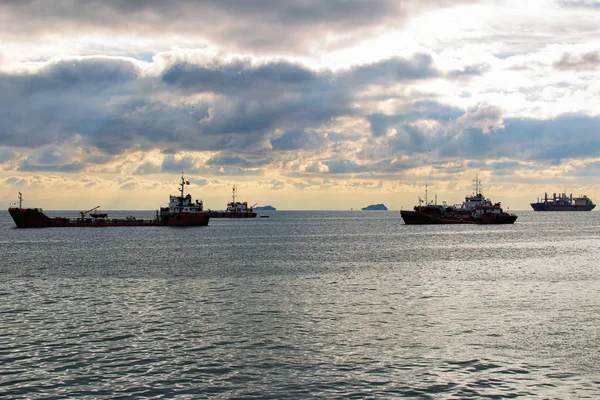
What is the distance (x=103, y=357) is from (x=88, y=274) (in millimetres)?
33709

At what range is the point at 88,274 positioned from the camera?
182 ft

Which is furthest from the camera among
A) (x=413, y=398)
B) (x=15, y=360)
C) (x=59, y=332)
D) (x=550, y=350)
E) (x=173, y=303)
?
(x=173, y=303)

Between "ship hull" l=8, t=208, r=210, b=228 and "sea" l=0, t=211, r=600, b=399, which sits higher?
"ship hull" l=8, t=208, r=210, b=228

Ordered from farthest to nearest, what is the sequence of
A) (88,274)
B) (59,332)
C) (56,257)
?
(56,257) → (88,274) → (59,332)

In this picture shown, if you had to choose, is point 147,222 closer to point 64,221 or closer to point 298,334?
point 64,221

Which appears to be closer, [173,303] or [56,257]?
[173,303]

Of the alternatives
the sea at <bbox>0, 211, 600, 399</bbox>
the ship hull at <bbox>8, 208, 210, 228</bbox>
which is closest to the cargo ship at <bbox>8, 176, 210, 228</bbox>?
the ship hull at <bbox>8, 208, 210, 228</bbox>

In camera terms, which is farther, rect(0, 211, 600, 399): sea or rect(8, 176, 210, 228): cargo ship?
rect(8, 176, 210, 228): cargo ship

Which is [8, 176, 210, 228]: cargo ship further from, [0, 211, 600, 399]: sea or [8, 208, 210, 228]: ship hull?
[0, 211, 600, 399]: sea

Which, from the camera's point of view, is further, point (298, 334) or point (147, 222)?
point (147, 222)

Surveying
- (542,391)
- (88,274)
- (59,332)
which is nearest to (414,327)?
(542,391)

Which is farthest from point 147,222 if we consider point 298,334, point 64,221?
point 298,334

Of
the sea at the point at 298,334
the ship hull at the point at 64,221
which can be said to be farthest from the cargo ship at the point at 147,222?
the sea at the point at 298,334

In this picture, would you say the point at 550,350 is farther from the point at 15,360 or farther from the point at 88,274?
the point at 88,274
